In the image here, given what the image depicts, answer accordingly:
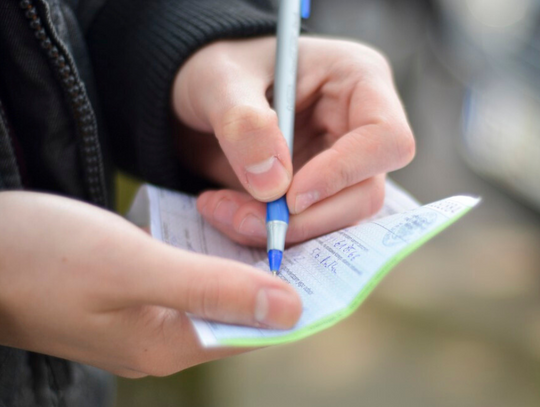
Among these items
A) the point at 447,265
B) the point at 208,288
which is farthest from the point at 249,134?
the point at 447,265

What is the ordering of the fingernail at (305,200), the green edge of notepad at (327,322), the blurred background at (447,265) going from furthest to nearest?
1. the blurred background at (447,265)
2. the fingernail at (305,200)
3. the green edge of notepad at (327,322)

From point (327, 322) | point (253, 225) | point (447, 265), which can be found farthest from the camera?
point (447, 265)

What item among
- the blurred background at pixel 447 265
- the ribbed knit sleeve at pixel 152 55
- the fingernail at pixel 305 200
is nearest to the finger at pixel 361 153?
the fingernail at pixel 305 200

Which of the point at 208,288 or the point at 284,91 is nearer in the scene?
the point at 208,288

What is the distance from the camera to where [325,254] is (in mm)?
282

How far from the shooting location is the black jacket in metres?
0.29

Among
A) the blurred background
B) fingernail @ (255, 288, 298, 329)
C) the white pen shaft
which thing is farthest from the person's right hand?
the blurred background

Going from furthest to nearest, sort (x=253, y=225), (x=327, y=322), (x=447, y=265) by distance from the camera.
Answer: (x=447, y=265)
(x=253, y=225)
(x=327, y=322)

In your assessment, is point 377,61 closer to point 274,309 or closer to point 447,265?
point 274,309

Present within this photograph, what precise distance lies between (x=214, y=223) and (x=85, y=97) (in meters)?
0.11

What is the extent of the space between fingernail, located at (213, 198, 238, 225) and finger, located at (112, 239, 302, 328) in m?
0.10

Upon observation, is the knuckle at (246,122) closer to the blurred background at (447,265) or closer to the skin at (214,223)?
the skin at (214,223)

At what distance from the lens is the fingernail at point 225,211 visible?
33 cm

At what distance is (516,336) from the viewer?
26.6 inches
